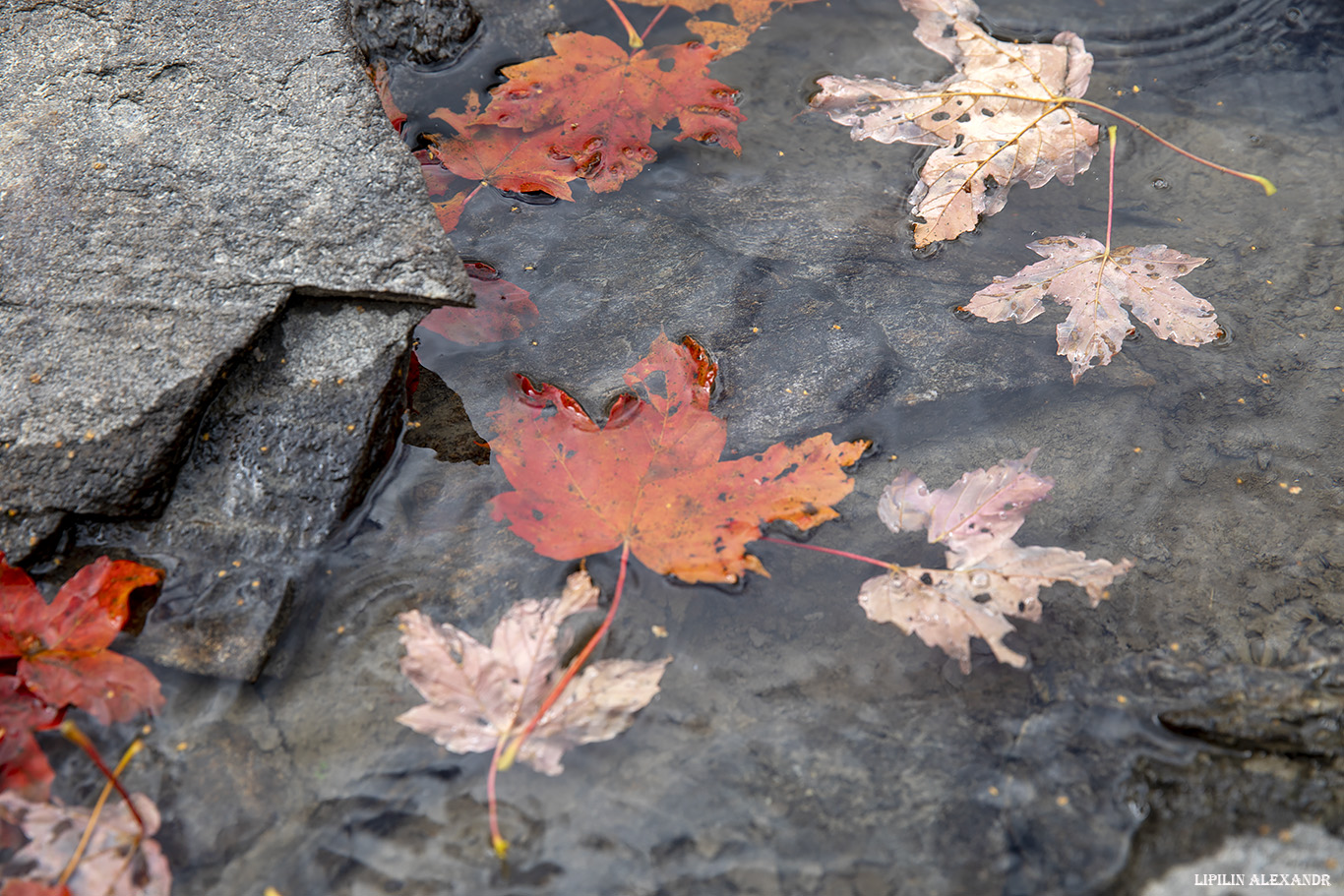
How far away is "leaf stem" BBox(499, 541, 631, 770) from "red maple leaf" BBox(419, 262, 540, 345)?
2.16 feet

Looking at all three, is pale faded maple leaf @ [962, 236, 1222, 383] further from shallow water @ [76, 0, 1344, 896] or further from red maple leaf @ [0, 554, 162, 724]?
red maple leaf @ [0, 554, 162, 724]

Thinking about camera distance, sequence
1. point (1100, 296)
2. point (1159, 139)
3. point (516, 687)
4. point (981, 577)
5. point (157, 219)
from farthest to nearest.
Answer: point (1159, 139)
point (1100, 296)
point (157, 219)
point (981, 577)
point (516, 687)

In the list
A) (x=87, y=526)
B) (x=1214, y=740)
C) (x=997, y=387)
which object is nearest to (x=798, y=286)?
(x=997, y=387)

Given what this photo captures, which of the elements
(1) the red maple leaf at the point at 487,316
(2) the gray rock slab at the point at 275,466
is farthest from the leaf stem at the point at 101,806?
(1) the red maple leaf at the point at 487,316

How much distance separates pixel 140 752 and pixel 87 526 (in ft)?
1.53

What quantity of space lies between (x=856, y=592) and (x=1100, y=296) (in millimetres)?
974

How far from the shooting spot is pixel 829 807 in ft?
4.63

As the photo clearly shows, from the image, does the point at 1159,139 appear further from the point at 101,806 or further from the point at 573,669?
the point at 101,806

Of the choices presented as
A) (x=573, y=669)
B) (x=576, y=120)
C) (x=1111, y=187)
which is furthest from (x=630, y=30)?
(x=573, y=669)

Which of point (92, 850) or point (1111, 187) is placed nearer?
point (92, 850)

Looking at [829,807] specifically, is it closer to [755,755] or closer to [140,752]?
[755,755]

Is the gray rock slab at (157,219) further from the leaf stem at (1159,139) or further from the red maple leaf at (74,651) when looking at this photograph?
the leaf stem at (1159,139)

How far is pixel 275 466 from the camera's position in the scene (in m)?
1.68

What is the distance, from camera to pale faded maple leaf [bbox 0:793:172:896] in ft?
4.31
